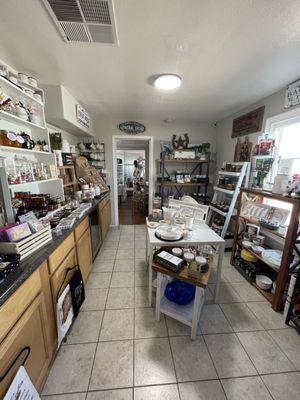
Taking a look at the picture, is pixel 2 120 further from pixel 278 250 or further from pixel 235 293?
pixel 278 250

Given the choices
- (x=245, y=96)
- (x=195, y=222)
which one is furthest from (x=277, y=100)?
(x=195, y=222)

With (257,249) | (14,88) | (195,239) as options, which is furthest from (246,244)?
Answer: (14,88)

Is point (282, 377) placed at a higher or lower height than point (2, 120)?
lower

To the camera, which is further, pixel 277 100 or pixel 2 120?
pixel 277 100

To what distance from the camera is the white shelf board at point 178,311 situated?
1.45 metres

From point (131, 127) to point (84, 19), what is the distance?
2.43 metres

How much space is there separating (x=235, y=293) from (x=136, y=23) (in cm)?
265

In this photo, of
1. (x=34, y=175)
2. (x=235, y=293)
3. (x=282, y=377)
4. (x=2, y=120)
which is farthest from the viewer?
(x=235, y=293)

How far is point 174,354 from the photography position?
4.23 feet

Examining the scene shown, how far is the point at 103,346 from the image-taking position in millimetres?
1341

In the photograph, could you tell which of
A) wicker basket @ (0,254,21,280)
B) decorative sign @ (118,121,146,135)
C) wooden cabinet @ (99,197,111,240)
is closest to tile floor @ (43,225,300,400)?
wicker basket @ (0,254,21,280)

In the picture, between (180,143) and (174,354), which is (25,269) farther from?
(180,143)

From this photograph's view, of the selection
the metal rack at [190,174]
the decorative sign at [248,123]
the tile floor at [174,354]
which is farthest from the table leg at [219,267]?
the metal rack at [190,174]

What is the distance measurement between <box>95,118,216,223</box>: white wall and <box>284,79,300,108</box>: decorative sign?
1803 mm
